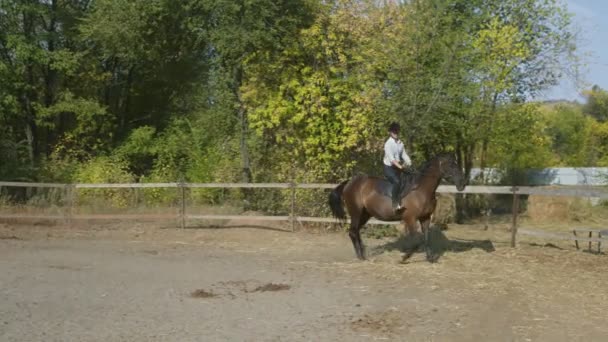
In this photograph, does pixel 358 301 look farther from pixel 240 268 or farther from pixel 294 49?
pixel 294 49

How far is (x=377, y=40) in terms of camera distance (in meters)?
15.2

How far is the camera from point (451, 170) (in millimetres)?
10609

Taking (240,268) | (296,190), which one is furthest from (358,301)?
(296,190)

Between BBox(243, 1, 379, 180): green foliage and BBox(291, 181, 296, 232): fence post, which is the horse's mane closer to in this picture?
BBox(243, 1, 379, 180): green foliage

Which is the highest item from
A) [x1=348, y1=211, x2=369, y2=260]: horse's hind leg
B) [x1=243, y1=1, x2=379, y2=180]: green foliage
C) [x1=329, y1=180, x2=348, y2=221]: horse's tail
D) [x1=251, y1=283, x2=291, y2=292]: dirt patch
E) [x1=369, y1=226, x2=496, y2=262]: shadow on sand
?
[x1=243, y1=1, x2=379, y2=180]: green foliage

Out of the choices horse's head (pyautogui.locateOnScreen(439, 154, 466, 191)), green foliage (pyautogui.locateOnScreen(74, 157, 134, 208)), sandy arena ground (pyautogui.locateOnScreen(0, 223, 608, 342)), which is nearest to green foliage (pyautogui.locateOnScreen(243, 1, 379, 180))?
sandy arena ground (pyautogui.locateOnScreen(0, 223, 608, 342))

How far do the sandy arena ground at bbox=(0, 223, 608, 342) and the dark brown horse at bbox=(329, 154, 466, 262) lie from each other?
727mm

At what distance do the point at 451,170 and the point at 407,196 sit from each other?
2.96 ft

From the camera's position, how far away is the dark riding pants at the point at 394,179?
10.8 meters

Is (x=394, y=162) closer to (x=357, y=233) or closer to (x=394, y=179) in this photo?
(x=394, y=179)

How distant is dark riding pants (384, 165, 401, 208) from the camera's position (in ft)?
35.6

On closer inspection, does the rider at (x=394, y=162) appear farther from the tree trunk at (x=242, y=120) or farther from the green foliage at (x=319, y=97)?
the tree trunk at (x=242, y=120)

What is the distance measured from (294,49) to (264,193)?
4.20 m

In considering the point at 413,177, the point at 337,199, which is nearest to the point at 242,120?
the point at 337,199
